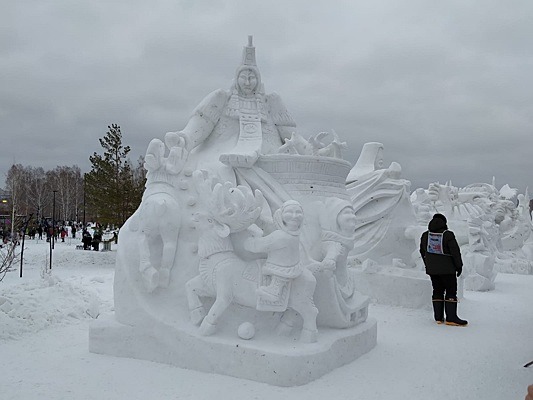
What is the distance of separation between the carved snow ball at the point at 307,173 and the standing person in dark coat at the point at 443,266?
5.60ft

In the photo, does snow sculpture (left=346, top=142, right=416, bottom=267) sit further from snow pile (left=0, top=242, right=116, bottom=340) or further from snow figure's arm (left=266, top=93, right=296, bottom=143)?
snow pile (left=0, top=242, right=116, bottom=340)

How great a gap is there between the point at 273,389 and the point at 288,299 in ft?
2.11

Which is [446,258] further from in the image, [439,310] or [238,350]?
[238,350]

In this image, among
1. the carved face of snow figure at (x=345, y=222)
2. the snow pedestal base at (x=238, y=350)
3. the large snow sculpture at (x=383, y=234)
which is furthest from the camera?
the large snow sculpture at (x=383, y=234)

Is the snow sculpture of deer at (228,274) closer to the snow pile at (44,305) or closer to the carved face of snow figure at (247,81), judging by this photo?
the carved face of snow figure at (247,81)

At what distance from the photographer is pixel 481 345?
4.65m

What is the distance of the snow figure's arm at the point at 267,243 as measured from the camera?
3594mm

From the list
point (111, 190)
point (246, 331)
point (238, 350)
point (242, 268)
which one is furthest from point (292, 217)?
point (111, 190)

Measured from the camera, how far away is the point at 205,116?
520 cm

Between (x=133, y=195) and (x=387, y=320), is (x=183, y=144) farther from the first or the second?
(x=133, y=195)

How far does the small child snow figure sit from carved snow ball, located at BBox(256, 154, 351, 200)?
0.82 meters

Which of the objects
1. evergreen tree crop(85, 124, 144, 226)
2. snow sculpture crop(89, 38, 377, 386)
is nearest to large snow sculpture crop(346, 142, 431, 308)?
snow sculpture crop(89, 38, 377, 386)

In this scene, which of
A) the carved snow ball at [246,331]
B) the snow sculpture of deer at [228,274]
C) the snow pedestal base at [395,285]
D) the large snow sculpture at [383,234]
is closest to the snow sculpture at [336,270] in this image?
the snow sculpture of deer at [228,274]

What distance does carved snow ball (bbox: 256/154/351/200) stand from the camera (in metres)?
4.43
